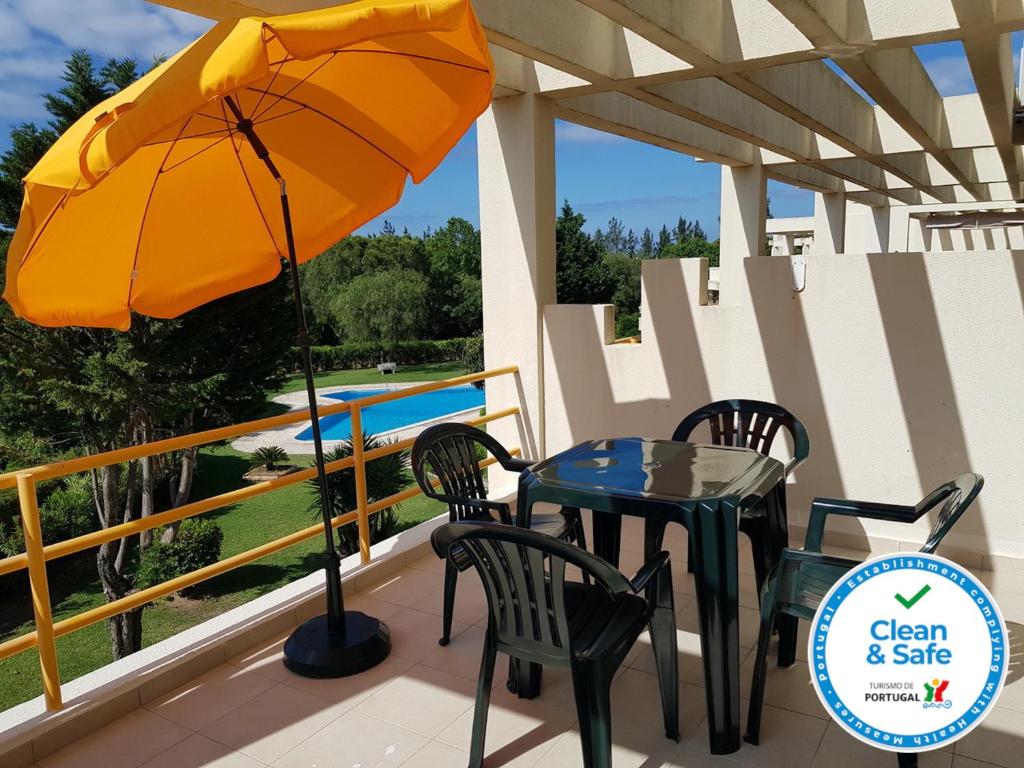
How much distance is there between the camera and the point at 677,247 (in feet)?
151

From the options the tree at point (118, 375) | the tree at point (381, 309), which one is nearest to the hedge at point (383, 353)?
the tree at point (381, 309)

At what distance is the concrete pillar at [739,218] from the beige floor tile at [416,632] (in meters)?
7.33

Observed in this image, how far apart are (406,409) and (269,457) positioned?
11.5m

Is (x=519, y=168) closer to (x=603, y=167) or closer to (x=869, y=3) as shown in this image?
(x=869, y=3)

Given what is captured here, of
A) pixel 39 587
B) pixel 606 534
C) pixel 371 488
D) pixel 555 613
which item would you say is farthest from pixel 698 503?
pixel 371 488

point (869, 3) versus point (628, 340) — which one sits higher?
point (869, 3)

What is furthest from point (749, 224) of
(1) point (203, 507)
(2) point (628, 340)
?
(1) point (203, 507)

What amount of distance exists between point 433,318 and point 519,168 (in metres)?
34.8

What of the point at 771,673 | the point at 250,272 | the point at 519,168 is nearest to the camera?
the point at 771,673

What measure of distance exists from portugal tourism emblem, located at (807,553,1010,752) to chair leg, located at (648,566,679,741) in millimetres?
428

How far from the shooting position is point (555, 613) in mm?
2123

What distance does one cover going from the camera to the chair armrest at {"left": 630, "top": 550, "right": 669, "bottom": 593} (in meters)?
2.17

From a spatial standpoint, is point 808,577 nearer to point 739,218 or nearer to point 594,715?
point 594,715

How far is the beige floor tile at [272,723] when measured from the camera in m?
2.50
